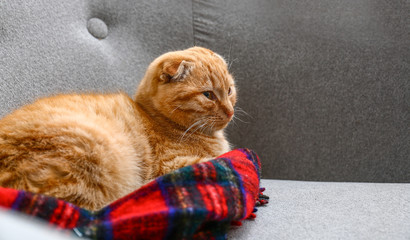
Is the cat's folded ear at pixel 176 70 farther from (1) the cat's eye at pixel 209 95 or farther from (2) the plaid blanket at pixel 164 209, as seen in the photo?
(2) the plaid blanket at pixel 164 209

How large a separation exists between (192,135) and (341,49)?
0.94m

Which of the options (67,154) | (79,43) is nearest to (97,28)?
(79,43)

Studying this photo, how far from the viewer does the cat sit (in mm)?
748

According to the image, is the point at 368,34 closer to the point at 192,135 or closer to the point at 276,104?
the point at 276,104

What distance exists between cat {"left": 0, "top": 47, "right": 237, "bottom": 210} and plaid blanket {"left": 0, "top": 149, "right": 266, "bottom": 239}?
14cm

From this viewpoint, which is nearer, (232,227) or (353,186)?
(232,227)

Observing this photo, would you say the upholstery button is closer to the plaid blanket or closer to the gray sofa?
the gray sofa

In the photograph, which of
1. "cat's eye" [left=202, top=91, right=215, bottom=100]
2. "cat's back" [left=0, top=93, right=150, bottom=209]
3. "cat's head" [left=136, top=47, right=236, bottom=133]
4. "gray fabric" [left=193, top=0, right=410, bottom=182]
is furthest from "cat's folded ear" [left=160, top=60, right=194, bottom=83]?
"gray fabric" [left=193, top=0, right=410, bottom=182]

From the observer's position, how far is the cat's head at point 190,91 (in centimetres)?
116

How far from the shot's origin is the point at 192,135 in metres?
1.20

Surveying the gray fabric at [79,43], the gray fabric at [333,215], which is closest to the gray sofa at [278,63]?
the gray fabric at [79,43]

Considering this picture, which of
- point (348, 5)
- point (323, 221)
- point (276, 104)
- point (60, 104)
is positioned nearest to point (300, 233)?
point (323, 221)

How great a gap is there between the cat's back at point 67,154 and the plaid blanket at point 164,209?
0.42ft

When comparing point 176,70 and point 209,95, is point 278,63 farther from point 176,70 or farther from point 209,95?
point 176,70
